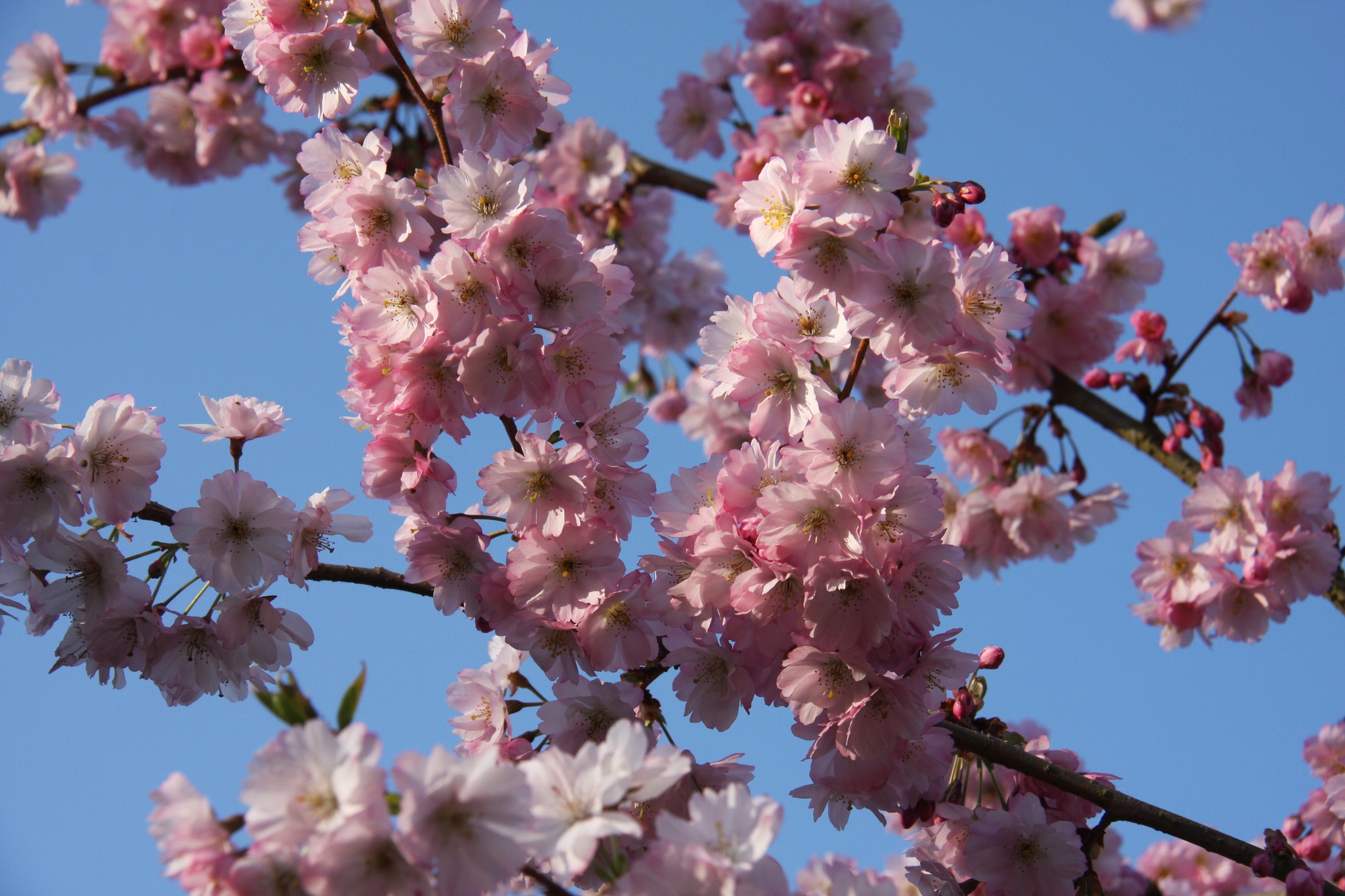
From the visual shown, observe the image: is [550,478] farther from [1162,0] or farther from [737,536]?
[1162,0]

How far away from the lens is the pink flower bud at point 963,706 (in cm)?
262

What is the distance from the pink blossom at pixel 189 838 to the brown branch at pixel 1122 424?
12.6 feet

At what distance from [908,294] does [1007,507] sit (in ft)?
8.26

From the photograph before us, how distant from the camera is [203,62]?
5363 millimetres

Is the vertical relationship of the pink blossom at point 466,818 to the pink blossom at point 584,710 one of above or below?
→ below

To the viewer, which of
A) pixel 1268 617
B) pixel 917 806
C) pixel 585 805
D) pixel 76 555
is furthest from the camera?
pixel 1268 617

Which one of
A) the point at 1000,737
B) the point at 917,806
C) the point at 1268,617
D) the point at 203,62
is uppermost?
the point at 203,62

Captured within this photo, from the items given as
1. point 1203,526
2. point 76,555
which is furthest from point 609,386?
point 1203,526

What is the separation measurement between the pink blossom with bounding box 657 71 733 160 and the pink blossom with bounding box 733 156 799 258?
3.55m

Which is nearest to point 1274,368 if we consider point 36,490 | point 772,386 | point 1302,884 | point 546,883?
point 1302,884

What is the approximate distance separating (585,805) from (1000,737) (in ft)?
5.35

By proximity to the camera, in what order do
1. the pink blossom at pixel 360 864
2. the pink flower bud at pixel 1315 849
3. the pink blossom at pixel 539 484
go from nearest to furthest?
the pink blossom at pixel 360 864 < the pink blossom at pixel 539 484 < the pink flower bud at pixel 1315 849

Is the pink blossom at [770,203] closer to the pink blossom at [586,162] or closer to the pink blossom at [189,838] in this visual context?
the pink blossom at [189,838]

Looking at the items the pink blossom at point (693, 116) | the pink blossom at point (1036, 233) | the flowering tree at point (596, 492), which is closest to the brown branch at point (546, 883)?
the flowering tree at point (596, 492)
